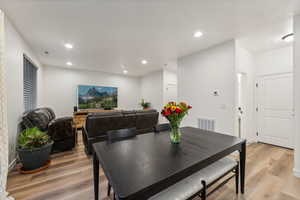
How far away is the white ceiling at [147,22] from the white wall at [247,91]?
290 mm

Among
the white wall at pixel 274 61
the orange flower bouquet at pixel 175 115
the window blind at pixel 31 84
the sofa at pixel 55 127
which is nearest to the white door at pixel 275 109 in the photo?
the white wall at pixel 274 61

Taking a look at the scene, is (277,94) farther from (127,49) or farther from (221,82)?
(127,49)

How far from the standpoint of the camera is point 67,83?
5.51 metres

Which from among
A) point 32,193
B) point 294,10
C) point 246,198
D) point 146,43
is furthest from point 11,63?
point 294,10

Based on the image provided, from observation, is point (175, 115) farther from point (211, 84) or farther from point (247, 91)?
point (247, 91)

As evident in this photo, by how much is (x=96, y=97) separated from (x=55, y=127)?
3360mm

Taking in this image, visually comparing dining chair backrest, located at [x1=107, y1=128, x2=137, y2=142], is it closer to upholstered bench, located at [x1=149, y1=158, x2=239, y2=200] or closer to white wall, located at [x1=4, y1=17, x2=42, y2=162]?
upholstered bench, located at [x1=149, y1=158, x2=239, y2=200]

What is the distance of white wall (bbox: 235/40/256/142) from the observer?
3.29m

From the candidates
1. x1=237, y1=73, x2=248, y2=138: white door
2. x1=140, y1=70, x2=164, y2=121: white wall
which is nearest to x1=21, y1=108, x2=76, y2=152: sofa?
x1=140, y1=70, x2=164, y2=121: white wall

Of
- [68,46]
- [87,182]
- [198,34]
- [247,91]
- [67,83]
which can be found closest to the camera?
[87,182]

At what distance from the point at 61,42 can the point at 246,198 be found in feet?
15.3

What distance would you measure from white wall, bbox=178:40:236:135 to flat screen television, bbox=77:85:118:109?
12.5ft

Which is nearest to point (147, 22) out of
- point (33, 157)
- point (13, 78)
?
point (13, 78)

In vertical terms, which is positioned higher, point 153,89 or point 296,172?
point 153,89
